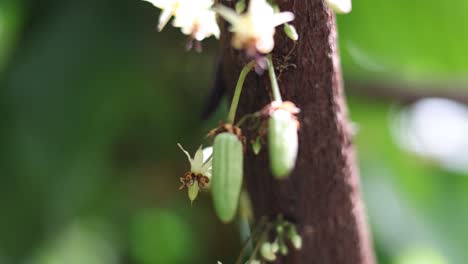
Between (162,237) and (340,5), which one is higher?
(340,5)

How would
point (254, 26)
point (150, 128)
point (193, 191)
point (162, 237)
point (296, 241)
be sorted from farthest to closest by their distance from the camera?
point (162, 237) → point (150, 128) → point (296, 241) → point (193, 191) → point (254, 26)

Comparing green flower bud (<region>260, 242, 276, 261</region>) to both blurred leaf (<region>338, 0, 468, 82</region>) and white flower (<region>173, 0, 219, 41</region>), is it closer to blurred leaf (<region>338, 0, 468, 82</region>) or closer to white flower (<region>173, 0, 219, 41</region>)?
white flower (<region>173, 0, 219, 41</region>)

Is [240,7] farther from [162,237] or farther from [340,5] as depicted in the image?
[162,237]

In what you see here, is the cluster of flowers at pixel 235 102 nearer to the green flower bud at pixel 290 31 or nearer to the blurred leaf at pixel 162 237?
the green flower bud at pixel 290 31

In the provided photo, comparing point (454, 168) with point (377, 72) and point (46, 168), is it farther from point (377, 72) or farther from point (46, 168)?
point (46, 168)

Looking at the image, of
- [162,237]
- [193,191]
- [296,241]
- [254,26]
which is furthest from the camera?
[162,237]

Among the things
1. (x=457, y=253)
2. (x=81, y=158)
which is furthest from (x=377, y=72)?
(x=81, y=158)

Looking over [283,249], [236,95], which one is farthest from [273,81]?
[283,249]
